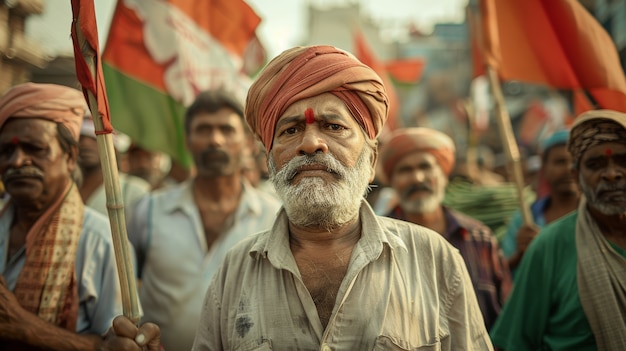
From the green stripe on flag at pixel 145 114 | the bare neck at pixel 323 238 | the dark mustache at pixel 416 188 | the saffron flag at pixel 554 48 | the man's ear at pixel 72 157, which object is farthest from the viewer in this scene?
the green stripe on flag at pixel 145 114

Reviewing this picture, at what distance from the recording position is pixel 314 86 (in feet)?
8.63

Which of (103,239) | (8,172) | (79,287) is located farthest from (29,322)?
(8,172)

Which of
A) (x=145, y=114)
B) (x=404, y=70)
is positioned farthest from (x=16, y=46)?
(x=404, y=70)

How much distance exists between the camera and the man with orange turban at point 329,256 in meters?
2.45

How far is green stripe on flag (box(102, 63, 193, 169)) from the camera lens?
17.0 feet

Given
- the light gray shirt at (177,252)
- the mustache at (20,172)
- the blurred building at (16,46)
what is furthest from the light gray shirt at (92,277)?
the blurred building at (16,46)

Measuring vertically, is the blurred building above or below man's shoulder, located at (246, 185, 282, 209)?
above

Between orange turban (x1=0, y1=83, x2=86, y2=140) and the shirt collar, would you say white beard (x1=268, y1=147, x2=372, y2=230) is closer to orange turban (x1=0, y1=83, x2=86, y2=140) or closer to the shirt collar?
the shirt collar

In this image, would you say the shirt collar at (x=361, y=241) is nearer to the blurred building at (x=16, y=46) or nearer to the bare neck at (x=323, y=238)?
the bare neck at (x=323, y=238)

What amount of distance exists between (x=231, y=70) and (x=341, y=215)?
11.1 feet

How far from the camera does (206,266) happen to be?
4078mm

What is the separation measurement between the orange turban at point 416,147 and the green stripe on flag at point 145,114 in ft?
5.82

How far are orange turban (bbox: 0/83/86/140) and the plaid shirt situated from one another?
2.68 meters

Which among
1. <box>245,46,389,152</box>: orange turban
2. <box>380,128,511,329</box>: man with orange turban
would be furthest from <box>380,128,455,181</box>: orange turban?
<box>245,46,389,152</box>: orange turban
